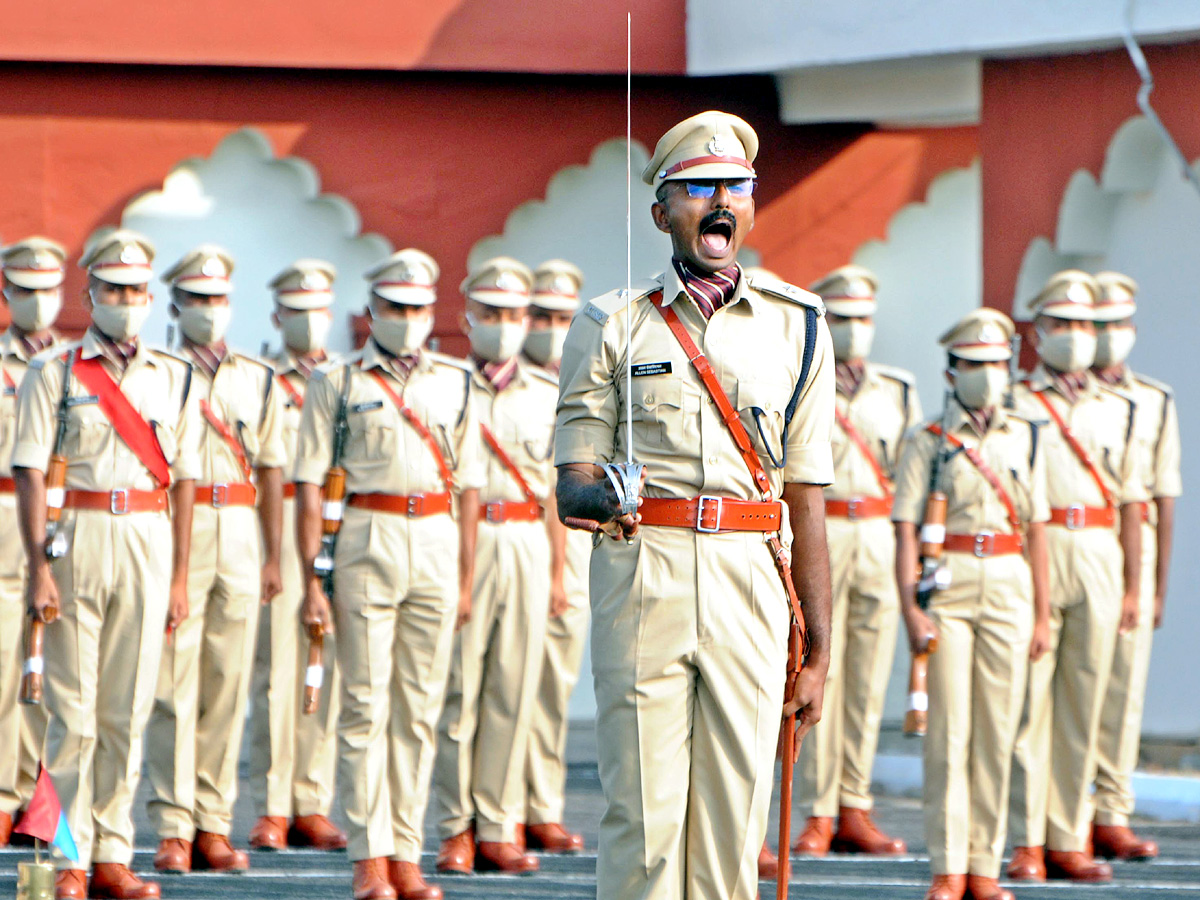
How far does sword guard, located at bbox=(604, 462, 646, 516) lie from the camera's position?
4.96m

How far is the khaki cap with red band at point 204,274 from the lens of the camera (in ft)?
31.5

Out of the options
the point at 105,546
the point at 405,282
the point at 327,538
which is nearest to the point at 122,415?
the point at 105,546

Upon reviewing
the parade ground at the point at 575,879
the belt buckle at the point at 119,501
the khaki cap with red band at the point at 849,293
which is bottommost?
the parade ground at the point at 575,879

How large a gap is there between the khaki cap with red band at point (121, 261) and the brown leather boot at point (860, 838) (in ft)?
12.7

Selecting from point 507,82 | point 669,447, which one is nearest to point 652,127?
point 507,82

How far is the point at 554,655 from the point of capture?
1005 cm

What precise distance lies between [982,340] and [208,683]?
10.9 ft

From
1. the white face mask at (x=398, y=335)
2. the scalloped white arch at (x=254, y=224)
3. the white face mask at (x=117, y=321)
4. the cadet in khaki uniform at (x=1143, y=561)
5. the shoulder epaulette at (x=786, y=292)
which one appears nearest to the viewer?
the shoulder epaulette at (x=786, y=292)

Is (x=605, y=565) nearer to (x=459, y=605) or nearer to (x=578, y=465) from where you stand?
(x=578, y=465)

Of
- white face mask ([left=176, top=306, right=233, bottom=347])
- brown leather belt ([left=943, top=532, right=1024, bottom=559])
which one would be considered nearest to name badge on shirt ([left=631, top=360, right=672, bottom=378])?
brown leather belt ([left=943, top=532, right=1024, bottom=559])

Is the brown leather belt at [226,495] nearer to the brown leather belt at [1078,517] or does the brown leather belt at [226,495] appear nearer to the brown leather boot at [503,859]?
the brown leather boot at [503,859]

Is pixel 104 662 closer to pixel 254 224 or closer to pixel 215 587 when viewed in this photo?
pixel 215 587

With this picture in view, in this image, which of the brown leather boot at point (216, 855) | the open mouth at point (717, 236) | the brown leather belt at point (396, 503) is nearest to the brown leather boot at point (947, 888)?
the brown leather belt at point (396, 503)

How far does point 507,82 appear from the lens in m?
14.4
